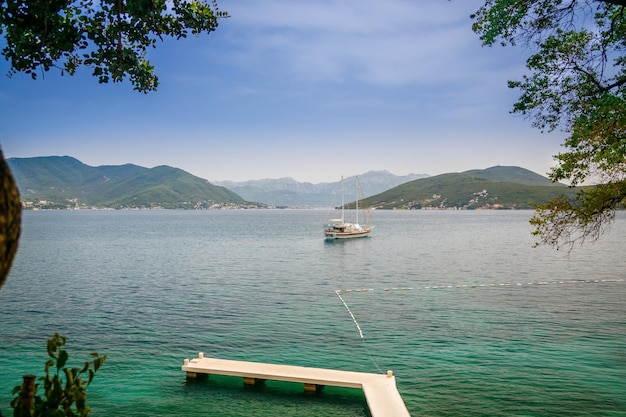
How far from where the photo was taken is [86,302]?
41594mm

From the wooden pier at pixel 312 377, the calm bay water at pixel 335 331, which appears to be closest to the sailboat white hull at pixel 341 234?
the calm bay water at pixel 335 331

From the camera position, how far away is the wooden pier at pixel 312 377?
1822cm

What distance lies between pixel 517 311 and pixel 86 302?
36363 millimetres

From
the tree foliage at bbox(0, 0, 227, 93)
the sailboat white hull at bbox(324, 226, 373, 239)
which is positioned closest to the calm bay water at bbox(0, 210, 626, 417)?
the tree foliage at bbox(0, 0, 227, 93)

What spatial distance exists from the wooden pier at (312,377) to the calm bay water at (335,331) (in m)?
0.61

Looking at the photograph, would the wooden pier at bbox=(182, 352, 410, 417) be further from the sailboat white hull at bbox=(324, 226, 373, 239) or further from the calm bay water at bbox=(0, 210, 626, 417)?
the sailboat white hull at bbox=(324, 226, 373, 239)

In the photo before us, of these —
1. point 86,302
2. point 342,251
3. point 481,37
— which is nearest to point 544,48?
point 481,37

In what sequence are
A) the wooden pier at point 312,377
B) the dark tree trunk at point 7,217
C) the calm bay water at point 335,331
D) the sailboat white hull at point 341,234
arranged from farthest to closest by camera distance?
the sailboat white hull at point 341,234
the calm bay water at point 335,331
the wooden pier at point 312,377
the dark tree trunk at point 7,217

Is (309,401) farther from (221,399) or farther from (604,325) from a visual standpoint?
(604,325)

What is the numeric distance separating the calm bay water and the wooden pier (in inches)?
24.1

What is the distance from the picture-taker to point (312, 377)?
2038 cm

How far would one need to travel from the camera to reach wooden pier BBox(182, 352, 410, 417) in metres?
18.2

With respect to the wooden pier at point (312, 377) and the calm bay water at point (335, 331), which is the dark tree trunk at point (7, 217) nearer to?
the wooden pier at point (312, 377)

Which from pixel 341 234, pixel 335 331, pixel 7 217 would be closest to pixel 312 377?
pixel 335 331
